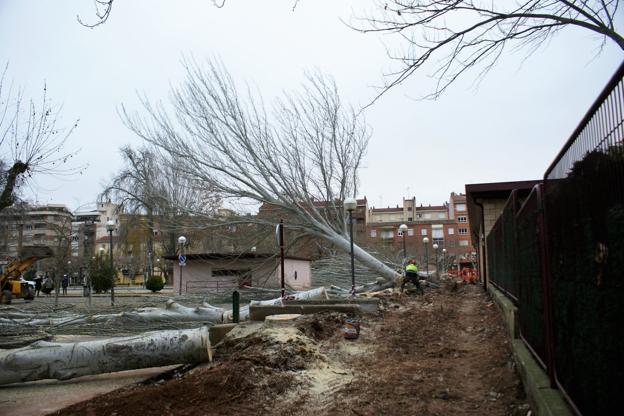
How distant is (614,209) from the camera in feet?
7.08

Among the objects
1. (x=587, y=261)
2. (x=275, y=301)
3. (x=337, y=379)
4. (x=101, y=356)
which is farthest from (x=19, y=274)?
(x=587, y=261)

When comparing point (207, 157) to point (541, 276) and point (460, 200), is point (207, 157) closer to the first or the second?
point (541, 276)

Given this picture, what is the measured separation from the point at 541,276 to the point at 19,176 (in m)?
10.3

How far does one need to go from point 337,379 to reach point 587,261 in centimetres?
438

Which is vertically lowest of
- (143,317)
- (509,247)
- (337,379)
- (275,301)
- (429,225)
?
(337,379)

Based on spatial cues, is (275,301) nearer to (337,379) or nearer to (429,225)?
(337,379)

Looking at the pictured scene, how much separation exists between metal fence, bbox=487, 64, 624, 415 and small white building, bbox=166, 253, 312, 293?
58.1 ft

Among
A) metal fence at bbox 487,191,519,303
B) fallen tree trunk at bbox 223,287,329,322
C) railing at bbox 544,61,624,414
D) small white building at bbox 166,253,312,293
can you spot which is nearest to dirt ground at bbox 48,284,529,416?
metal fence at bbox 487,191,519,303

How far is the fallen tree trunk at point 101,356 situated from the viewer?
694 cm

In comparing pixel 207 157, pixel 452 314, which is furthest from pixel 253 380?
pixel 207 157

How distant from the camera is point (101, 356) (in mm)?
7141

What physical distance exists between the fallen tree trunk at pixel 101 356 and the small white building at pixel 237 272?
1347cm

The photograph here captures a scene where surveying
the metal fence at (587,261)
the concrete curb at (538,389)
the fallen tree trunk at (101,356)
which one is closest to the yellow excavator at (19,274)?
the fallen tree trunk at (101,356)

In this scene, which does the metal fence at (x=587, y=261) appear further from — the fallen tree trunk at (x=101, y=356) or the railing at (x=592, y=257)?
the fallen tree trunk at (x=101, y=356)
